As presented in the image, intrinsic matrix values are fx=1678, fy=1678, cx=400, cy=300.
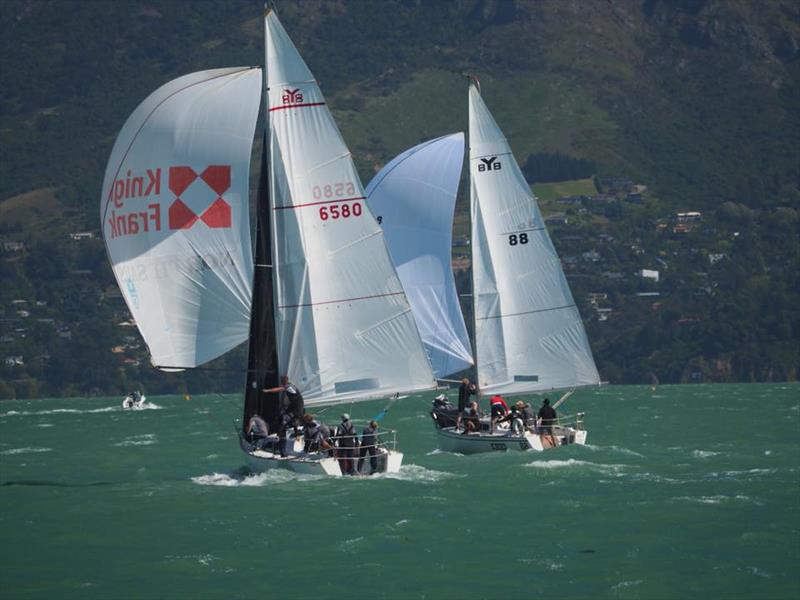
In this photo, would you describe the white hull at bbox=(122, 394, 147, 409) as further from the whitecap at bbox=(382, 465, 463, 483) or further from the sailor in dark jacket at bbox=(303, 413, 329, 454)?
the sailor in dark jacket at bbox=(303, 413, 329, 454)

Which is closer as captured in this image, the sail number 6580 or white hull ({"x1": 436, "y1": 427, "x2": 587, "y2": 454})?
the sail number 6580

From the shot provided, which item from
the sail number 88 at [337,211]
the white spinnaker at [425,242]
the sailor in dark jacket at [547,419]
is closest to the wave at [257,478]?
Answer: the sail number 88 at [337,211]

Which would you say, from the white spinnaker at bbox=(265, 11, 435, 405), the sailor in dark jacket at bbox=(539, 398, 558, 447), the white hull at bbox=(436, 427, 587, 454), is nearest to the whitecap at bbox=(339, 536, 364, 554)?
the white spinnaker at bbox=(265, 11, 435, 405)

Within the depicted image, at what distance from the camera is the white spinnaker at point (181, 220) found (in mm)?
34562

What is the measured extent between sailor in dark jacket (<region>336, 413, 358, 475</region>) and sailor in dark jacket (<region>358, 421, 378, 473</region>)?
193 mm

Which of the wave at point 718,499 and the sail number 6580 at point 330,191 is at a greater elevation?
the sail number 6580 at point 330,191

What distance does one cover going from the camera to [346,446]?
116 feet

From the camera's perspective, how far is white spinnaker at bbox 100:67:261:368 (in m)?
34.6

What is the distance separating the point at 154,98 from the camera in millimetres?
34938

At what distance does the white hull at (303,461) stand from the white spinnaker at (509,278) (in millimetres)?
11908

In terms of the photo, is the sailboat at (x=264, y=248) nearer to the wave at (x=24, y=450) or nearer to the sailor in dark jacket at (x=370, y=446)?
the sailor in dark jacket at (x=370, y=446)

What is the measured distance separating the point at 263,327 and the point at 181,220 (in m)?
3.11

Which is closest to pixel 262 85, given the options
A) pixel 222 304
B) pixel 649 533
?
pixel 222 304

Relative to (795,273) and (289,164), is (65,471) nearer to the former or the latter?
(289,164)
